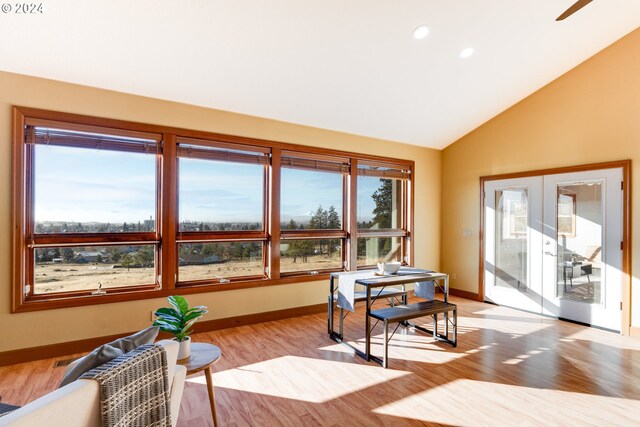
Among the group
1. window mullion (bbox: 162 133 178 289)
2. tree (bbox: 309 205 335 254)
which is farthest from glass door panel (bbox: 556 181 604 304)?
window mullion (bbox: 162 133 178 289)

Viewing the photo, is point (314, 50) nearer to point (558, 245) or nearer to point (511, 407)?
point (511, 407)

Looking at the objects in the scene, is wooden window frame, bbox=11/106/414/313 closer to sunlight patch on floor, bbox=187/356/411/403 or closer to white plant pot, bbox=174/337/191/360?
sunlight patch on floor, bbox=187/356/411/403

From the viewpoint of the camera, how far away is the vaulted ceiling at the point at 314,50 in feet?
8.78

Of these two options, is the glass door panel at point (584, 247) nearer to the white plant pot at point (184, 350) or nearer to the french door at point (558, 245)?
the french door at point (558, 245)

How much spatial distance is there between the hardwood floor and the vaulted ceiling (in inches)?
111

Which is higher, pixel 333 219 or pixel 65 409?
pixel 333 219

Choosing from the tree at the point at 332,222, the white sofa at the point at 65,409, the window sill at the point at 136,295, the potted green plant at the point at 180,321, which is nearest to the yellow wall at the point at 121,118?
the window sill at the point at 136,295

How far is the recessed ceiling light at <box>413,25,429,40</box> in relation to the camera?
321 centimetres

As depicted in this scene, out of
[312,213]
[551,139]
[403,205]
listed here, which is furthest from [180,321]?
[551,139]

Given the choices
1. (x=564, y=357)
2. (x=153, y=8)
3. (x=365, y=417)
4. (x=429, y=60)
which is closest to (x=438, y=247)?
(x=564, y=357)

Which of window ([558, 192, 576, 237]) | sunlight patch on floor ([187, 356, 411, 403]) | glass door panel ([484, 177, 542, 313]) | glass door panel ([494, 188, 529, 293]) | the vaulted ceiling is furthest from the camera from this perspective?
glass door panel ([494, 188, 529, 293])

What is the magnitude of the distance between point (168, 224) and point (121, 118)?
4.00 feet

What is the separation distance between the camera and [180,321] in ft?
6.52

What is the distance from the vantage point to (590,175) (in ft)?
13.6
